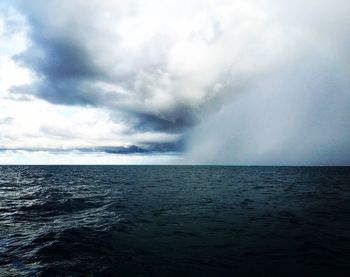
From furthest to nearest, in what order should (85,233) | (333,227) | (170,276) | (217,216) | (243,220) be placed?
(217,216)
(243,220)
(333,227)
(85,233)
(170,276)

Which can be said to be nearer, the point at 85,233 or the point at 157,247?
the point at 157,247

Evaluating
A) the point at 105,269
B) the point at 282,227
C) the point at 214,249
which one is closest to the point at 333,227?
the point at 282,227

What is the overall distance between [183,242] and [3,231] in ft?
39.7

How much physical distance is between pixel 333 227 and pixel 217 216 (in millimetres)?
8559

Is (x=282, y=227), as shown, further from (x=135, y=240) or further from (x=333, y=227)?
(x=135, y=240)

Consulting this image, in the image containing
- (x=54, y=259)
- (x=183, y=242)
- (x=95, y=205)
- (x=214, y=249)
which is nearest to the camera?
(x=54, y=259)

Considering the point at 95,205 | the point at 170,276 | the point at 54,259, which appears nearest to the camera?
the point at 170,276

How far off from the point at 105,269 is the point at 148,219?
35.8 ft

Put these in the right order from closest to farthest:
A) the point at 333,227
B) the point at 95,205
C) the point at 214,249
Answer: the point at 214,249
the point at 333,227
the point at 95,205

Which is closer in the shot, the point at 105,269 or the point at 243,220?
the point at 105,269

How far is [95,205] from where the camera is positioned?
31.0 metres

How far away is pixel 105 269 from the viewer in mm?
12055

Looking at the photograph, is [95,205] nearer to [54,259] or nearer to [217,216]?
[217,216]

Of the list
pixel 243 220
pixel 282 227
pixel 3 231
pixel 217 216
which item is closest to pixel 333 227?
pixel 282 227
